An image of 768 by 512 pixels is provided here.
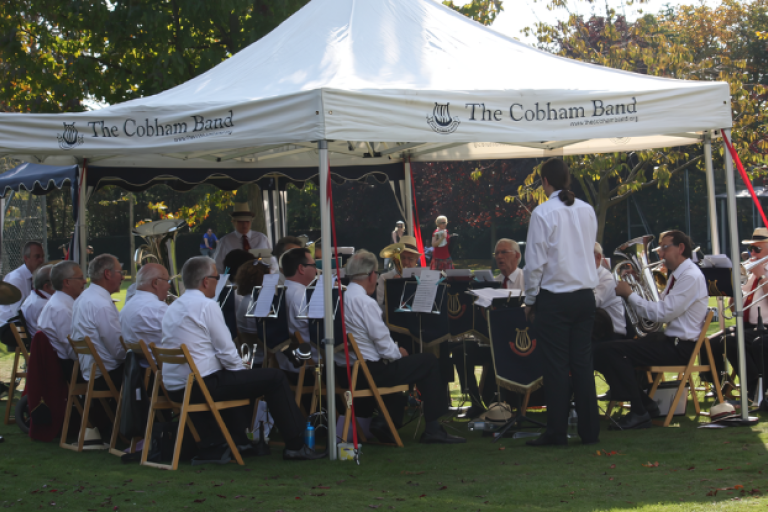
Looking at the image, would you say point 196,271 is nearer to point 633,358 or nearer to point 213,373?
point 213,373

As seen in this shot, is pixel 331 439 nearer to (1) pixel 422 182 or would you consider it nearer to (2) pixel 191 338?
(2) pixel 191 338

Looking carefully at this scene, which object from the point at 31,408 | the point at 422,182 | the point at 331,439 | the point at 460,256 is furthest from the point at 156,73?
the point at 460,256

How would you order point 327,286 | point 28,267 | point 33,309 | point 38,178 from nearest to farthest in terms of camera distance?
1. point 327,286
2. point 33,309
3. point 28,267
4. point 38,178

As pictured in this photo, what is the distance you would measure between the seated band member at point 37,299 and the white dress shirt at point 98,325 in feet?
4.52

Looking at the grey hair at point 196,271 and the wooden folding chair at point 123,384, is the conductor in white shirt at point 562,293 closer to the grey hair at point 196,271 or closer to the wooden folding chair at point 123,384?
the grey hair at point 196,271

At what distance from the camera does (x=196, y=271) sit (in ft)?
16.3

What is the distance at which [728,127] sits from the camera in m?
5.46

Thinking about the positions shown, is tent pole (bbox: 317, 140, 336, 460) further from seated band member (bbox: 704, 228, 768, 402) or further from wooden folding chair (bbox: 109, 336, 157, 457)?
seated band member (bbox: 704, 228, 768, 402)

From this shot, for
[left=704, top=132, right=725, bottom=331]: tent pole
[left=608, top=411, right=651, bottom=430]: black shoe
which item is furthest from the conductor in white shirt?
Result: [left=704, top=132, right=725, bottom=331]: tent pole

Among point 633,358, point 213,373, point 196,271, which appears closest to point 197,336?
point 213,373

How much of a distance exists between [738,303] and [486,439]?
209 centimetres

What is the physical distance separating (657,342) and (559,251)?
1368 mm

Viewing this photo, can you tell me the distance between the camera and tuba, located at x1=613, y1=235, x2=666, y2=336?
598 cm

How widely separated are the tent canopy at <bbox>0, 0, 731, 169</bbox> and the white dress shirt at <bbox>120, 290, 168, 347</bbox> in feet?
3.56
